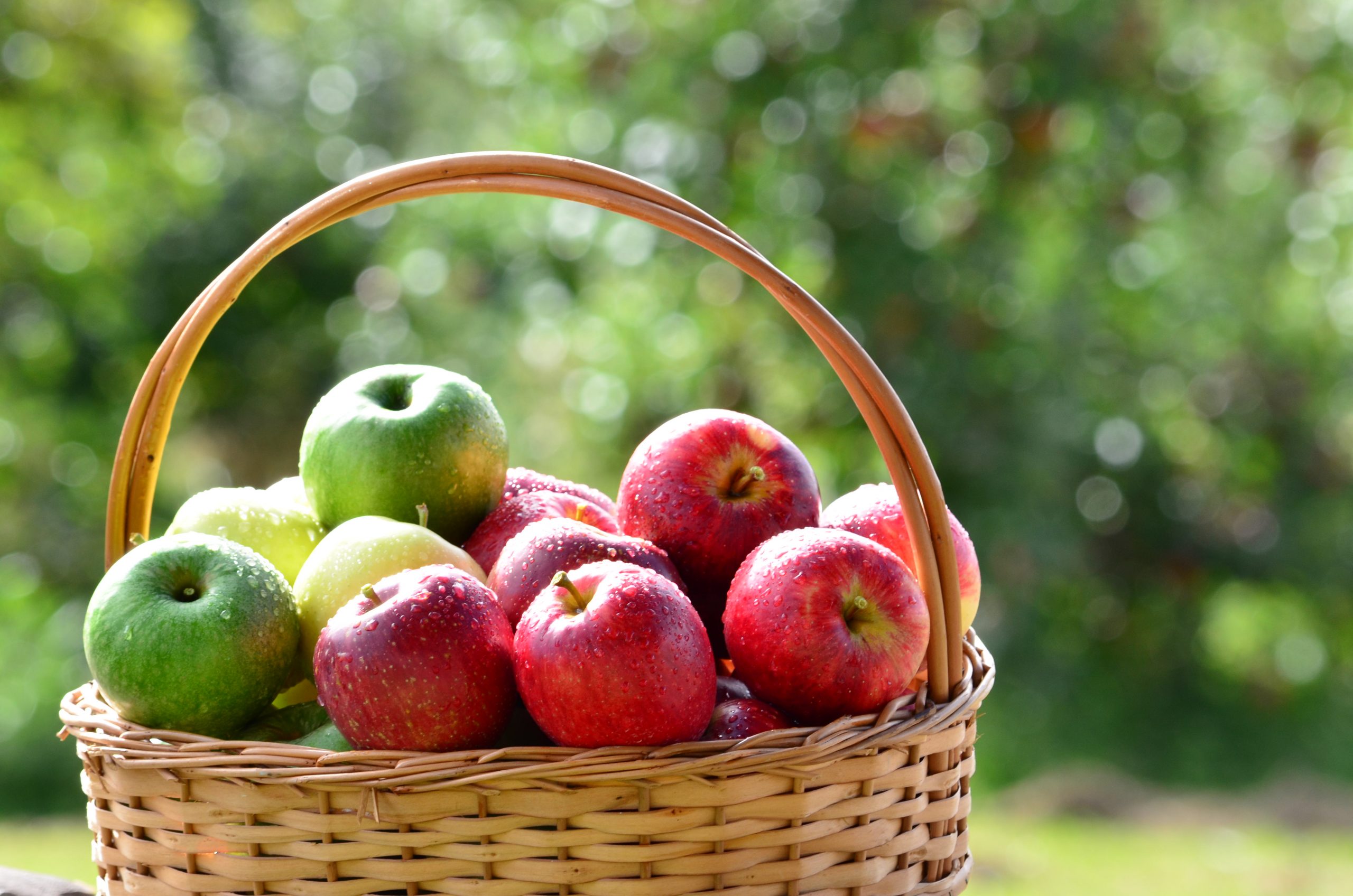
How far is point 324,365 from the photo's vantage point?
7.59 m

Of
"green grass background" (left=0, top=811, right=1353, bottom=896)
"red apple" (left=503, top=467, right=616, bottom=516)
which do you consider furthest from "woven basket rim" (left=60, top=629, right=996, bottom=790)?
"green grass background" (left=0, top=811, right=1353, bottom=896)

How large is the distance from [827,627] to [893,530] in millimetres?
243

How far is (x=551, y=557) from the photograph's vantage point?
1.17m

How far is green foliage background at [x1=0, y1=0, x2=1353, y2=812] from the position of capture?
161 inches

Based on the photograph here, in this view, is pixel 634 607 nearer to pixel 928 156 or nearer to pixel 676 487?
pixel 676 487

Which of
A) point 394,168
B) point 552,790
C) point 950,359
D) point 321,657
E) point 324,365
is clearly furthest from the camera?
point 324,365

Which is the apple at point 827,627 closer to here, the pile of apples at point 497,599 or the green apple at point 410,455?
the pile of apples at point 497,599

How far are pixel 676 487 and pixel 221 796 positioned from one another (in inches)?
21.0

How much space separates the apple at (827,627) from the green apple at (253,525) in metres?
0.55

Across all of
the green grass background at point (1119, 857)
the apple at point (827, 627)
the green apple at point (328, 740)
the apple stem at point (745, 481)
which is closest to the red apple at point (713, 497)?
the apple stem at point (745, 481)

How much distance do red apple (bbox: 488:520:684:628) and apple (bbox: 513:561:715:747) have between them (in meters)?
0.10

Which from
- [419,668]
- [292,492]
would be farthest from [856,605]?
[292,492]

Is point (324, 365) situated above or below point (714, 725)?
above

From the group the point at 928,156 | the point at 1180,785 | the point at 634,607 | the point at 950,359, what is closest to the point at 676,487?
the point at 634,607
